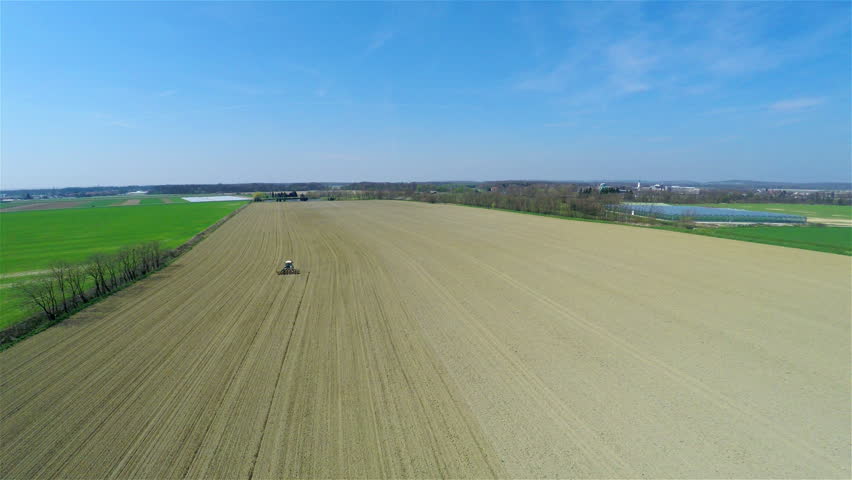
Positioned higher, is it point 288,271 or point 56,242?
point 56,242

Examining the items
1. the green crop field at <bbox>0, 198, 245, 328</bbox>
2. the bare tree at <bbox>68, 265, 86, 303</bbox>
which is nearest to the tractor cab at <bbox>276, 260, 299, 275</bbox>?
the bare tree at <bbox>68, 265, 86, 303</bbox>

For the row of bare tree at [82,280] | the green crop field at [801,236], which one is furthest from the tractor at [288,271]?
the green crop field at [801,236]

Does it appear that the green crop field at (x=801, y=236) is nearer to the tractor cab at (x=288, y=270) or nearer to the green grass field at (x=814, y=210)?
the green grass field at (x=814, y=210)

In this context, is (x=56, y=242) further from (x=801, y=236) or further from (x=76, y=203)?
(x=76, y=203)

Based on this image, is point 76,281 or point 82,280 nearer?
point 76,281

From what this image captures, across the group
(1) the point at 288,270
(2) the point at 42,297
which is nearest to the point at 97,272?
(2) the point at 42,297

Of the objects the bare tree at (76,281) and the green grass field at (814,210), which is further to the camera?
the green grass field at (814,210)

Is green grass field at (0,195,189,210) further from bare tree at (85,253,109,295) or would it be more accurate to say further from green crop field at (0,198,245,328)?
bare tree at (85,253,109,295)
